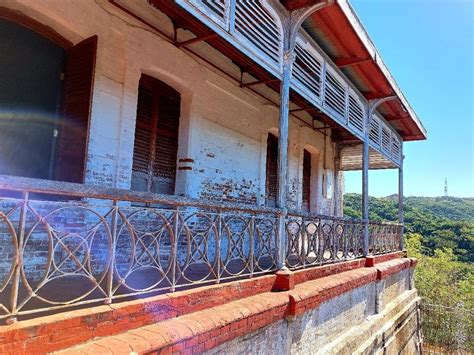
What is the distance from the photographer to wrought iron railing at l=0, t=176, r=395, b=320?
2.39 metres

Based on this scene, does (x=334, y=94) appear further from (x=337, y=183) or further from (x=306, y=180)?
(x=337, y=183)

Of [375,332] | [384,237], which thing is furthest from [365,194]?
[375,332]

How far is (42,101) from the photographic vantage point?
188 inches

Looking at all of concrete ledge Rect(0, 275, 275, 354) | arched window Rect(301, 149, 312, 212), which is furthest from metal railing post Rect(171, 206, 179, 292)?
arched window Rect(301, 149, 312, 212)

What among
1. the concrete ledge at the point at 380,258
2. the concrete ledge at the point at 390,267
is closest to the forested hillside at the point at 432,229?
the concrete ledge at the point at 380,258

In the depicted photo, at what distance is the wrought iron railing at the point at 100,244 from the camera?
2387 millimetres

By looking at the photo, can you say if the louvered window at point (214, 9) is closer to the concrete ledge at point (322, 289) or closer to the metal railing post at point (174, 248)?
the metal railing post at point (174, 248)

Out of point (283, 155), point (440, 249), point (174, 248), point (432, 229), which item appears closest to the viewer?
point (174, 248)

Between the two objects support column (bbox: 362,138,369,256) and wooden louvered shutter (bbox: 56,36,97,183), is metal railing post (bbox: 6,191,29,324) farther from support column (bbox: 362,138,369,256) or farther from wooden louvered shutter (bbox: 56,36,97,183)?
support column (bbox: 362,138,369,256)

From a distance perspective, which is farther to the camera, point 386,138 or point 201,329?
point 386,138

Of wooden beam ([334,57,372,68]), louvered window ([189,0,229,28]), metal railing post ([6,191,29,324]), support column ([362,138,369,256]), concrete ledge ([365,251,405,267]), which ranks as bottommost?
concrete ledge ([365,251,405,267])

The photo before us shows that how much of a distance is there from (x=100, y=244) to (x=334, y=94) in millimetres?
5033

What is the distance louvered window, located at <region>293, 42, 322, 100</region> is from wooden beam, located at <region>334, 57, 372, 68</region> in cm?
77

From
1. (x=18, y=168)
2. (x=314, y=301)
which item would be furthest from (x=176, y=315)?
(x=18, y=168)
